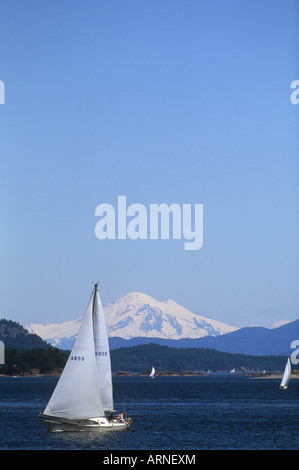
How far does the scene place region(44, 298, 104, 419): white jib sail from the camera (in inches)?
3413

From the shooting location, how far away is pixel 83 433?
287ft

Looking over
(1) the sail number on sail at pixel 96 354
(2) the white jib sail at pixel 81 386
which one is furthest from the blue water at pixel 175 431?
(1) the sail number on sail at pixel 96 354

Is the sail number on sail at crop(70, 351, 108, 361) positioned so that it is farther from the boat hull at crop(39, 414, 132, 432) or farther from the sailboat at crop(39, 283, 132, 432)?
the boat hull at crop(39, 414, 132, 432)

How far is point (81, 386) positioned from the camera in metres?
86.8

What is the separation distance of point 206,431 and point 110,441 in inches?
757

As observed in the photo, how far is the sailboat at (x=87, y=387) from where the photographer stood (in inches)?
3415

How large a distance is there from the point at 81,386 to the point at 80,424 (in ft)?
12.7

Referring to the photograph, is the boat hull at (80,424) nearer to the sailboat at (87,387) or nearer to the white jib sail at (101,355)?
the sailboat at (87,387)

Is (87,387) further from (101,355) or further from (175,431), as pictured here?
(175,431)

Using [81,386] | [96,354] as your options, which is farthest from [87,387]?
[96,354]

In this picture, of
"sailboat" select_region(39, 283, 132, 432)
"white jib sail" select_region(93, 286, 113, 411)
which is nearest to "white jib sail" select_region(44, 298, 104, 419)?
"sailboat" select_region(39, 283, 132, 432)

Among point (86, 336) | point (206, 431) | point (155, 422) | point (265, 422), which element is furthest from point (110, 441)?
point (265, 422)

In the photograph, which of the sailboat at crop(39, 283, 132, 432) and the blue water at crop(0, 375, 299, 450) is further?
the sailboat at crop(39, 283, 132, 432)
